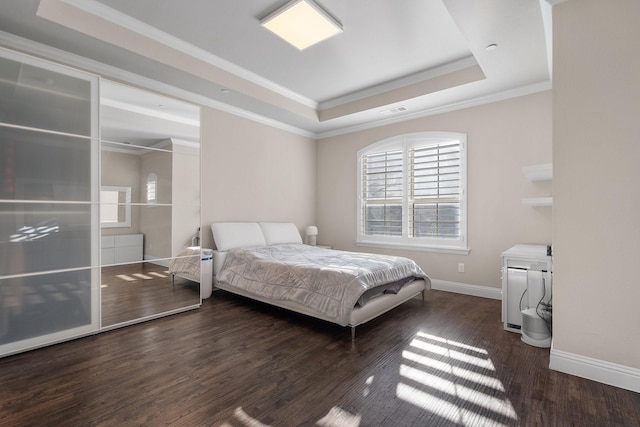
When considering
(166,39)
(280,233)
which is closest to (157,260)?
(280,233)

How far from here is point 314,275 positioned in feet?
10.2

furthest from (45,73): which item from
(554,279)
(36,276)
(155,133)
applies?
(554,279)

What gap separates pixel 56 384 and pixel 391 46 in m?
4.26

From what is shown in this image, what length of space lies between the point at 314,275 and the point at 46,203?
254 centimetres

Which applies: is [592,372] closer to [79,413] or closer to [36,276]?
[79,413]

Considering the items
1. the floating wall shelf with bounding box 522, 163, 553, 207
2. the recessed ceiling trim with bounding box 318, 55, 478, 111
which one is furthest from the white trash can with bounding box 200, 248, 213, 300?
the floating wall shelf with bounding box 522, 163, 553, 207

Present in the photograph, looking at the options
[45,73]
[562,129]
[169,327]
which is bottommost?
[169,327]

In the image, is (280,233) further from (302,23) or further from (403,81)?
(302,23)

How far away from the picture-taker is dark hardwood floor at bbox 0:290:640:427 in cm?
173

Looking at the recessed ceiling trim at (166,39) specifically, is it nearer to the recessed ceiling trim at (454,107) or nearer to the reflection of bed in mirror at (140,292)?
the recessed ceiling trim at (454,107)

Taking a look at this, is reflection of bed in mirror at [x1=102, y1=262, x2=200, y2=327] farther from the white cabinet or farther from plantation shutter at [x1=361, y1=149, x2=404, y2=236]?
the white cabinet

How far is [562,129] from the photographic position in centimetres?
222

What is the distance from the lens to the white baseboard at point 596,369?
198 cm

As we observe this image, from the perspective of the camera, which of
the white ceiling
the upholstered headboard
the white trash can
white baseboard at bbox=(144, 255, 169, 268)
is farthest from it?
the upholstered headboard
